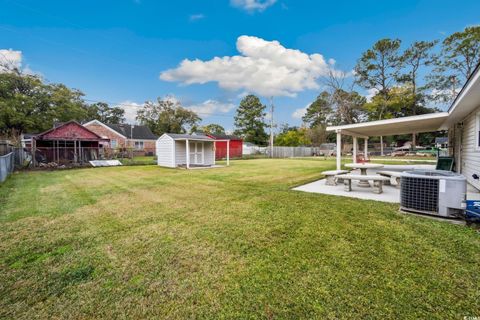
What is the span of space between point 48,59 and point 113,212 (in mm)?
20789

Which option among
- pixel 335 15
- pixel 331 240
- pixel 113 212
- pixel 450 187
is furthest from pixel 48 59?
pixel 450 187

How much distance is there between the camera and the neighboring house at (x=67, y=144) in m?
15.8

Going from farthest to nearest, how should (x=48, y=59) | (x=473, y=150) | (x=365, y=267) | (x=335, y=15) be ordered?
(x=48, y=59) → (x=335, y=15) → (x=473, y=150) → (x=365, y=267)

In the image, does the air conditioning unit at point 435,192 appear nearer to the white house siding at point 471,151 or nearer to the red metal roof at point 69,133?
the white house siding at point 471,151

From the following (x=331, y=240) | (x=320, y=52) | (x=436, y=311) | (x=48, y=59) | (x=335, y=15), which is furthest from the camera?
(x=320, y=52)

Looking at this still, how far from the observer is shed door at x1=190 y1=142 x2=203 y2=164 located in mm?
15562

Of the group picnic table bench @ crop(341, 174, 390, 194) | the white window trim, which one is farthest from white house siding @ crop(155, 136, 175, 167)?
the white window trim

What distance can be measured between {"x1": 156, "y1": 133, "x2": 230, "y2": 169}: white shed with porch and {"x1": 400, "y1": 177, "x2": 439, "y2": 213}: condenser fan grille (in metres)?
12.0

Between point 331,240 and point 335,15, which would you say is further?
point 335,15

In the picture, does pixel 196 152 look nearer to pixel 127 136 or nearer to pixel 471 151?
pixel 471 151

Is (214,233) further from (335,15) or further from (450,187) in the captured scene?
(335,15)

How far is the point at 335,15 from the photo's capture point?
14.2 m

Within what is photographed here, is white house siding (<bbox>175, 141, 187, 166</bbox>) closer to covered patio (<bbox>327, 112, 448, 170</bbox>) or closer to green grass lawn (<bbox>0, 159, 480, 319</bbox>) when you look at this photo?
covered patio (<bbox>327, 112, 448, 170</bbox>)

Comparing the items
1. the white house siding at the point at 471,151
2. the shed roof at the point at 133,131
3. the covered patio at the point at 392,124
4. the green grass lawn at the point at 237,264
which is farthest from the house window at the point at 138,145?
the white house siding at the point at 471,151
